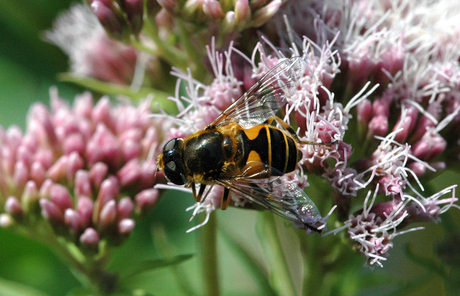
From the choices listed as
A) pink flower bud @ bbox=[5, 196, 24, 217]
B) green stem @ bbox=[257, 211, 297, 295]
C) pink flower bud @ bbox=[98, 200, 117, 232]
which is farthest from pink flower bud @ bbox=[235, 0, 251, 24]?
pink flower bud @ bbox=[5, 196, 24, 217]

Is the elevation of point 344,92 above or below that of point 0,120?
below

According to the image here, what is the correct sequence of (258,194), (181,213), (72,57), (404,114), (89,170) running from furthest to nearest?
(181,213), (72,57), (89,170), (404,114), (258,194)

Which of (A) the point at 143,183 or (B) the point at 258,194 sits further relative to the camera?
(A) the point at 143,183

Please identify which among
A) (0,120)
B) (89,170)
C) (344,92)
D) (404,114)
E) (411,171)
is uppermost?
(0,120)

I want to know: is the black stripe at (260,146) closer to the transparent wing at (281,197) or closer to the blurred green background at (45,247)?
the transparent wing at (281,197)

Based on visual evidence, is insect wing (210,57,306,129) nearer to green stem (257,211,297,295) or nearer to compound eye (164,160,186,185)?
compound eye (164,160,186,185)

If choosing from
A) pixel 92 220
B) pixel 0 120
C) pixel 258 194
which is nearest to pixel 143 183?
pixel 92 220

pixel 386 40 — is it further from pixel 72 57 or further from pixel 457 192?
pixel 72 57

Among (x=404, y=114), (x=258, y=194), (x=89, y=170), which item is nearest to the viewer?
(x=258, y=194)
